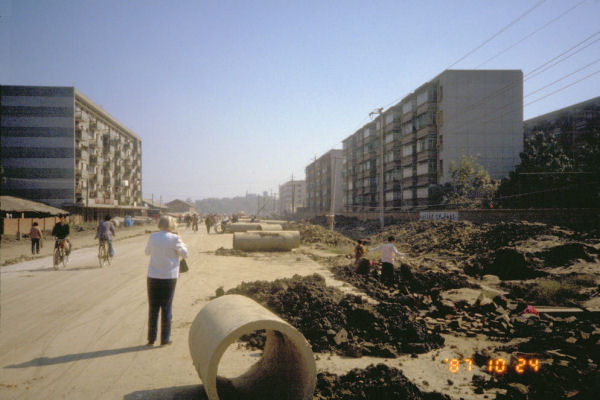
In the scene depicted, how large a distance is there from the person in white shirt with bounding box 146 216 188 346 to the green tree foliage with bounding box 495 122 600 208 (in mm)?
26518

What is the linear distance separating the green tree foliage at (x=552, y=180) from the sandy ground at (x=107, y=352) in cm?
2501

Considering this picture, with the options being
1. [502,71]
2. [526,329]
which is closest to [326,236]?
[526,329]

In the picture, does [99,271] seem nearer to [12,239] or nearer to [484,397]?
[484,397]

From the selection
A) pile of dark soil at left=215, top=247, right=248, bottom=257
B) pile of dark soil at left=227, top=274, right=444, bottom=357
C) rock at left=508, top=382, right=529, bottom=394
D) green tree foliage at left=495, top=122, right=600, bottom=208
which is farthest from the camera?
green tree foliage at left=495, top=122, right=600, bottom=208

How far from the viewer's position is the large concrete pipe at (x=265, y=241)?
2039 centimetres

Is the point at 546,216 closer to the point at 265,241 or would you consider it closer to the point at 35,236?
the point at 265,241

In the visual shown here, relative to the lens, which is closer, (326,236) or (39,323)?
(39,323)

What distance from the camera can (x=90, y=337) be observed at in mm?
5973

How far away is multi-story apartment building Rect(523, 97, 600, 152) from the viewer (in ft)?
157

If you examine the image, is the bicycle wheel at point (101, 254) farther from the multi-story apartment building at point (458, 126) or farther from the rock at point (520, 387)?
the multi-story apartment building at point (458, 126)

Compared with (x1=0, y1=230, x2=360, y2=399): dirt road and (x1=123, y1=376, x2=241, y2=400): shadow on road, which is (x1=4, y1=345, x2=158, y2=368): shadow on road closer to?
(x1=0, y1=230, x2=360, y2=399): dirt road

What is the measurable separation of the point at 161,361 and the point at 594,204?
3182 cm

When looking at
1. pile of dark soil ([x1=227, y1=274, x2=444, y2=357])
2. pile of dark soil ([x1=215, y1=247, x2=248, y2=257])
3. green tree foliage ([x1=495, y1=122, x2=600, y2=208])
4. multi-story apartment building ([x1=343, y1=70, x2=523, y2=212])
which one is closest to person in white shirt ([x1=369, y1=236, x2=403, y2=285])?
pile of dark soil ([x1=227, y1=274, x2=444, y2=357])

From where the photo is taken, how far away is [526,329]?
257 inches
